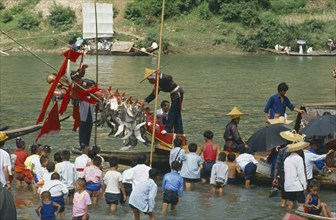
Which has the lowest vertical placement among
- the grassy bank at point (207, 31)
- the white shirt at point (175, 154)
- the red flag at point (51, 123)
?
the white shirt at point (175, 154)

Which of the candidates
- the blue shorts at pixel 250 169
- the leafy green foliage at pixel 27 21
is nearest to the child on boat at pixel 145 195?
the blue shorts at pixel 250 169

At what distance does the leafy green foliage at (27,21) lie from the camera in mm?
65750

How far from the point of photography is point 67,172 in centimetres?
1334

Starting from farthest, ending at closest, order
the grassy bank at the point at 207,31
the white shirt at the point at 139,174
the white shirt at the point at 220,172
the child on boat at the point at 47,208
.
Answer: the grassy bank at the point at 207,31, the white shirt at the point at 220,172, the white shirt at the point at 139,174, the child on boat at the point at 47,208

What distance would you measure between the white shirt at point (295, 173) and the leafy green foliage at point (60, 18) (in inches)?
2128

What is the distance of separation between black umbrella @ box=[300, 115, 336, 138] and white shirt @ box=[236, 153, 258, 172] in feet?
3.51

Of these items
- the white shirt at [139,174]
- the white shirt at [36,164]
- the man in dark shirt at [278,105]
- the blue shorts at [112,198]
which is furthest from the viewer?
the man in dark shirt at [278,105]

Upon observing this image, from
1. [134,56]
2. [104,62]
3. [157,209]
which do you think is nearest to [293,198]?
[157,209]

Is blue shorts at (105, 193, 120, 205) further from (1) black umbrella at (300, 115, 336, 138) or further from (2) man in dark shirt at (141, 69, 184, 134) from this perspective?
(1) black umbrella at (300, 115, 336, 138)

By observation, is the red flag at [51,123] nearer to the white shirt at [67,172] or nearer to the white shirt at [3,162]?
the white shirt at [67,172]

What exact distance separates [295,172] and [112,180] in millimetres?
2869

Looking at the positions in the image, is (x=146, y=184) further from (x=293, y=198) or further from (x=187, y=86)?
(x=187, y=86)

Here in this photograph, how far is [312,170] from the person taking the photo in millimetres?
14383

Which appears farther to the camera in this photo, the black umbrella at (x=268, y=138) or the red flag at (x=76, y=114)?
the red flag at (x=76, y=114)
